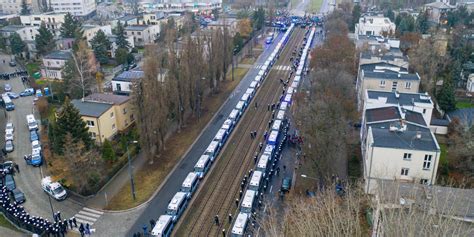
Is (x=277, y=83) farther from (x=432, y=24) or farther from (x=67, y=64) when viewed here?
(x=432, y=24)

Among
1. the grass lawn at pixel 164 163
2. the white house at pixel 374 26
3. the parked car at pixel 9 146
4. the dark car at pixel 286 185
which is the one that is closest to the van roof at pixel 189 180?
the grass lawn at pixel 164 163

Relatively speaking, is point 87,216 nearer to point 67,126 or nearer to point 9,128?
point 67,126

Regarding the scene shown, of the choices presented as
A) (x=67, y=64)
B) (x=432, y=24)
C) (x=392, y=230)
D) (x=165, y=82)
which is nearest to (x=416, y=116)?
(x=392, y=230)

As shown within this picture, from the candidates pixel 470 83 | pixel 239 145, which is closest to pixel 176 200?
pixel 239 145

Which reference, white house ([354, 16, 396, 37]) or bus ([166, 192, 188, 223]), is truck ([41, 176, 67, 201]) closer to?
bus ([166, 192, 188, 223])

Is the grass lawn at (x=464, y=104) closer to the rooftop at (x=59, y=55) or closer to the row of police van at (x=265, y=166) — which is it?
the row of police van at (x=265, y=166)

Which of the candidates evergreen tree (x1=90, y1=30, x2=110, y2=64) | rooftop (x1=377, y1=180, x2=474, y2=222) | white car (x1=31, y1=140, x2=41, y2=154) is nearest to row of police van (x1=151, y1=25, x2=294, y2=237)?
rooftop (x1=377, y1=180, x2=474, y2=222)
